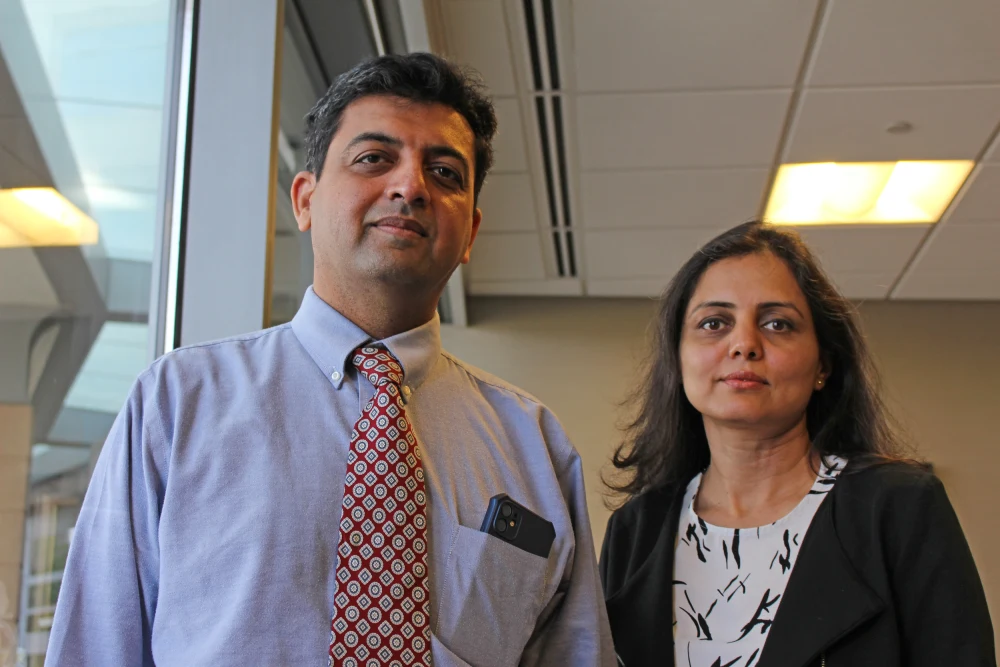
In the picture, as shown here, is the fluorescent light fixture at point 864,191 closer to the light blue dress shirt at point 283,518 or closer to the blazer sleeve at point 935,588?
the blazer sleeve at point 935,588

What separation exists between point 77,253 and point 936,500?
1.40m

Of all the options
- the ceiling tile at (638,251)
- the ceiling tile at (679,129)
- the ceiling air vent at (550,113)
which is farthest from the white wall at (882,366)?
the ceiling tile at (679,129)

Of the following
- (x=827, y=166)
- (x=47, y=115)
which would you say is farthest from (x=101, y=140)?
(x=827, y=166)

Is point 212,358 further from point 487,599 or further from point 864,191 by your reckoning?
point 864,191

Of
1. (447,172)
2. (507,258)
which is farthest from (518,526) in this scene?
(507,258)

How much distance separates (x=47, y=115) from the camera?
4.45 ft

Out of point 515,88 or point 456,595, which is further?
point 515,88

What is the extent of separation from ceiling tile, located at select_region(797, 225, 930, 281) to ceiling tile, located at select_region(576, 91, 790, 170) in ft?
3.10

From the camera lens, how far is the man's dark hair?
1.61 m

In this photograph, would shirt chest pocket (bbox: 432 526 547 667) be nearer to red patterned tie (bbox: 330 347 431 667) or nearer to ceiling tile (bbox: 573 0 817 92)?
red patterned tie (bbox: 330 347 431 667)

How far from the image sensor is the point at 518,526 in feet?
4.76

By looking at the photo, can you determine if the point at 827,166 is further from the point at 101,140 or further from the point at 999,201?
the point at 101,140

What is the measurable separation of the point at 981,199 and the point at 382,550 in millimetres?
4583

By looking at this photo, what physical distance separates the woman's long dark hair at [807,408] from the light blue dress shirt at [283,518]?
0.50 m
